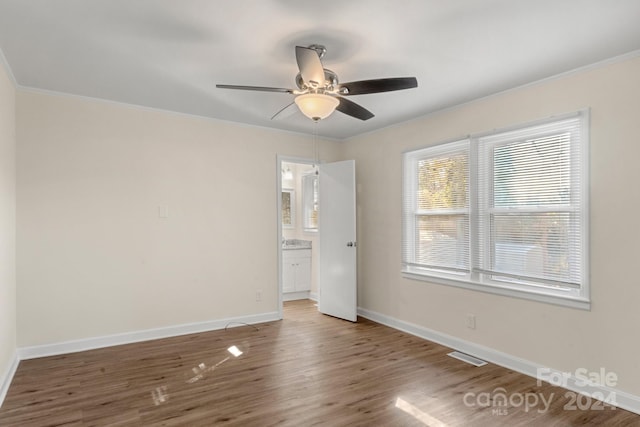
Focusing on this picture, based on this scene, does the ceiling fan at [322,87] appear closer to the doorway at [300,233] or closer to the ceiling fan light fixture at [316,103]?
the ceiling fan light fixture at [316,103]

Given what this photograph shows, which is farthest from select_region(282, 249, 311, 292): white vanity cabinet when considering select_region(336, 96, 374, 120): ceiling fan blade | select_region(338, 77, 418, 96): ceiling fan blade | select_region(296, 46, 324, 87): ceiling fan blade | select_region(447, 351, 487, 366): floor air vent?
select_region(296, 46, 324, 87): ceiling fan blade

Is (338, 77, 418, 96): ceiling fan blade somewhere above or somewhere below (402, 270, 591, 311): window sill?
above

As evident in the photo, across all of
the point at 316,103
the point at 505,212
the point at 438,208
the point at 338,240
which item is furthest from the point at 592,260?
the point at 338,240

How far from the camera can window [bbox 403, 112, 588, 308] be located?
296 centimetres

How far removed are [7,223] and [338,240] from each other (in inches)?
136

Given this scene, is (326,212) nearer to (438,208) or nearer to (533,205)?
(438,208)

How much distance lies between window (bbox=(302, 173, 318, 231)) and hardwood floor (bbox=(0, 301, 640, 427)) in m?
2.75

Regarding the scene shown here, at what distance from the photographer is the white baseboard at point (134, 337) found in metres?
3.47

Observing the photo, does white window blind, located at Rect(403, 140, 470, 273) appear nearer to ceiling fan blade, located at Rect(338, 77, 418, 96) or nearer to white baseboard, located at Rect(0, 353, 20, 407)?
ceiling fan blade, located at Rect(338, 77, 418, 96)

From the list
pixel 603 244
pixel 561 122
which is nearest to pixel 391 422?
pixel 603 244

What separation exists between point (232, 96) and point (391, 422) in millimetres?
3065

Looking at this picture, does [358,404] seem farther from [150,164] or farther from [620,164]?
[150,164]

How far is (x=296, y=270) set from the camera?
20.1ft

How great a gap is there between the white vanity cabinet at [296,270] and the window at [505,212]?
2181mm
